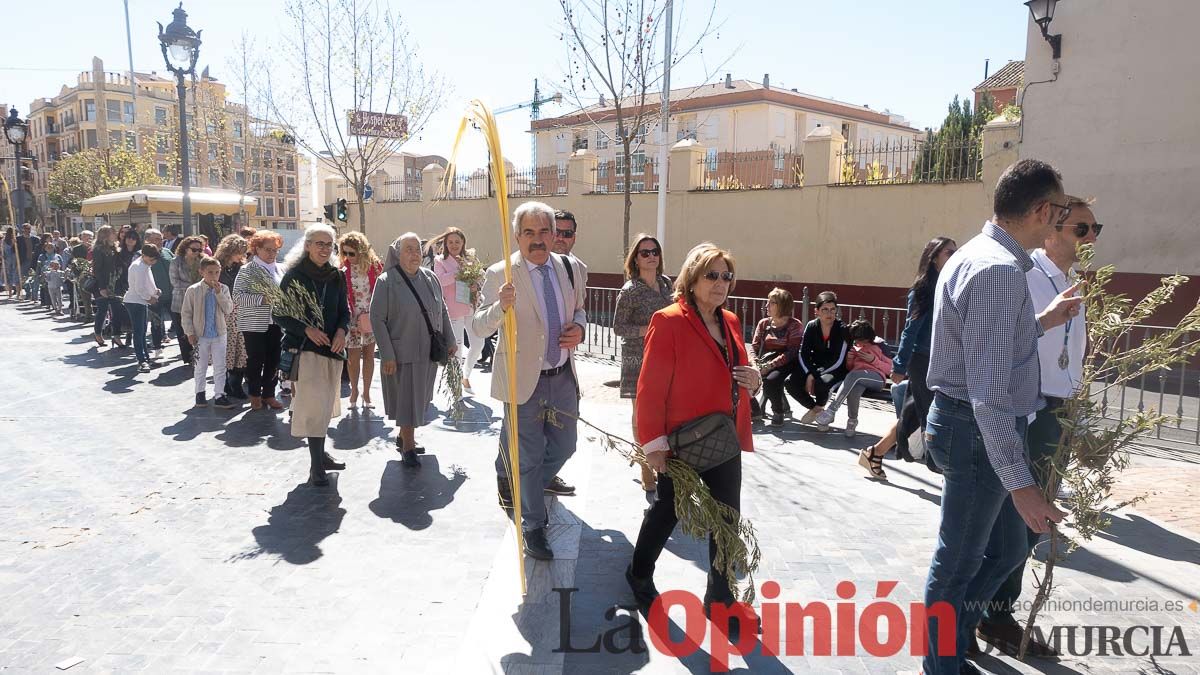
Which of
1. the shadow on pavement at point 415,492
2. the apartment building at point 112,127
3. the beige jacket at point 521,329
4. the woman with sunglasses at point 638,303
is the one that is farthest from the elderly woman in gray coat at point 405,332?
the apartment building at point 112,127

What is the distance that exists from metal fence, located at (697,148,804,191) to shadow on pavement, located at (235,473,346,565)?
13.7 metres

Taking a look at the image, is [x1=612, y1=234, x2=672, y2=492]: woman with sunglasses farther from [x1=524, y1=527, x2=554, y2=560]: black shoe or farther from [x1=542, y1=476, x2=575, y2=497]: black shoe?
[x1=524, y1=527, x2=554, y2=560]: black shoe

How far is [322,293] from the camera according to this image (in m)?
5.74

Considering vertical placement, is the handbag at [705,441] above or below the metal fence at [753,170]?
below

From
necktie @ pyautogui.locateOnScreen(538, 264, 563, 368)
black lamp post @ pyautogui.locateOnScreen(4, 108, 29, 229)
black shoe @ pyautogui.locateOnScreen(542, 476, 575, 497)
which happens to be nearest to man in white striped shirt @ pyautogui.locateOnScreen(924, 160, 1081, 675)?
A: necktie @ pyautogui.locateOnScreen(538, 264, 563, 368)

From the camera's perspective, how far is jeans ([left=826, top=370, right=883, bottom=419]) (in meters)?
7.27

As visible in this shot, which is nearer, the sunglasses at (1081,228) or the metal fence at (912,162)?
the sunglasses at (1081,228)

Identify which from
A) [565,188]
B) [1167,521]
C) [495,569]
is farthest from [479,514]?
[565,188]

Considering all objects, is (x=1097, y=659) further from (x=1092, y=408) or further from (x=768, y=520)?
(x=768, y=520)

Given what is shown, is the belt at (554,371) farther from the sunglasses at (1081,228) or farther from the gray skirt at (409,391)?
the sunglasses at (1081,228)

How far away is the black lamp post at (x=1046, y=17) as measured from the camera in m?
13.4

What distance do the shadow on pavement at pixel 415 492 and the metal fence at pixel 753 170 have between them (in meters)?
12.8

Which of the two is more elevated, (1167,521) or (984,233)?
(984,233)

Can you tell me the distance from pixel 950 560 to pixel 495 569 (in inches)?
95.0
